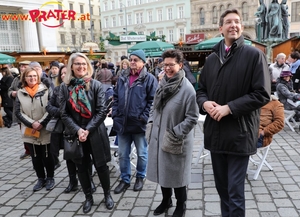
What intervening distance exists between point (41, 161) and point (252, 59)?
3.47 metres

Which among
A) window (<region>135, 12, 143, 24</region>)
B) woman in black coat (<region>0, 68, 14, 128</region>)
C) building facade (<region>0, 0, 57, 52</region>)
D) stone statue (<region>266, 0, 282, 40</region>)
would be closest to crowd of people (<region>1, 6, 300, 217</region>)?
woman in black coat (<region>0, 68, 14, 128</region>)

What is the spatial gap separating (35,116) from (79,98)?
1351 mm

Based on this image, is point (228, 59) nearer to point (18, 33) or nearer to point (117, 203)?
point (117, 203)

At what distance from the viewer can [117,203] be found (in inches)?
153

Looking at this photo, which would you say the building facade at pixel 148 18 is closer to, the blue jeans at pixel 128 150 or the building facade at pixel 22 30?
the building facade at pixel 22 30

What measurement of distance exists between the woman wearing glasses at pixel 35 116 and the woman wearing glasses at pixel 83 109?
1030 millimetres

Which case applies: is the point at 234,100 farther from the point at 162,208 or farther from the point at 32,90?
the point at 32,90

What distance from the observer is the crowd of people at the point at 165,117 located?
2453 millimetres

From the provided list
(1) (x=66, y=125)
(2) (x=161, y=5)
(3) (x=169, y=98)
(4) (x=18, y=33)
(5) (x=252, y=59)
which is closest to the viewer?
(5) (x=252, y=59)

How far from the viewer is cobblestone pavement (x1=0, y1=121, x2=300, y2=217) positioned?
3611 mm

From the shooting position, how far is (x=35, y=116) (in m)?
4.35

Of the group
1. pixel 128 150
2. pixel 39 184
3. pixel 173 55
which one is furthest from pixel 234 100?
pixel 39 184

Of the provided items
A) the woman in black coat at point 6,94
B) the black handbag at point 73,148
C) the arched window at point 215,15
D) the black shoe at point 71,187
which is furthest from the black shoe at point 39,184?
the arched window at point 215,15

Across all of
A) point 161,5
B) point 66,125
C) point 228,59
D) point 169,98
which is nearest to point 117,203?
point 66,125
